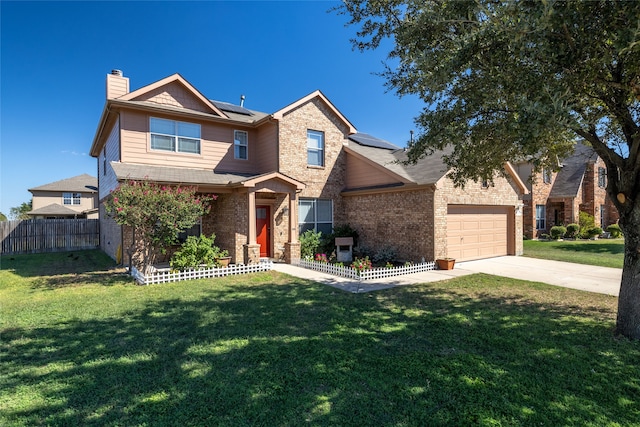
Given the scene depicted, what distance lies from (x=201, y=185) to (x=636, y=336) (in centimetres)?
1239

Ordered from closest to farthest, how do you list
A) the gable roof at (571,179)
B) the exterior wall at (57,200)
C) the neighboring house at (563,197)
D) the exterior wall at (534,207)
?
the exterior wall at (534,207), the neighboring house at (563,197), the gable roof at (571,179), the exterior wall at (57,200)

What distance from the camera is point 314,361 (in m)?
4.39

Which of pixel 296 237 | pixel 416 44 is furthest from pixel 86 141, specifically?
pixel 416 44

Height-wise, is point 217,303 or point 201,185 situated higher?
point 201,185

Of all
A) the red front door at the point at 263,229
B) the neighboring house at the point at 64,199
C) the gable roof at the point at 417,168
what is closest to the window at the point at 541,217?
the gable roof at the point at 417,168

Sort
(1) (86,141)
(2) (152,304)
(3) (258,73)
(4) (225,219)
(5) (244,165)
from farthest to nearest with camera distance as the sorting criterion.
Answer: (1) (86,141) → (3) (258,73) → (5) (244,165) → (4) (225,219) → (2) (152,304)

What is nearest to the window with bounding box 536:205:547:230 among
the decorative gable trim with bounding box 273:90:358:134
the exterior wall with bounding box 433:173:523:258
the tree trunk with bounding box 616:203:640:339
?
the exterior wall with bounding box 433:173:523:258

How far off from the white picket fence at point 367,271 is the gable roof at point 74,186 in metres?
33.5

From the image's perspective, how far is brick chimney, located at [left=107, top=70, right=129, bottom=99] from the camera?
1319 cm

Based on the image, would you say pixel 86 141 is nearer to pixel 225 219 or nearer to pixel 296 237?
pixel 225 219

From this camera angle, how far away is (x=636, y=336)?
5.23m

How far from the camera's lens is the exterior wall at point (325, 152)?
14.7 m

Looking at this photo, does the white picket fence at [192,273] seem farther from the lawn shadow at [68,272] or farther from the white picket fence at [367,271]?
the white picket fence at [367,271]

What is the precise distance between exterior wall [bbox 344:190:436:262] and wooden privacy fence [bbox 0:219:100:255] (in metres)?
16.8
